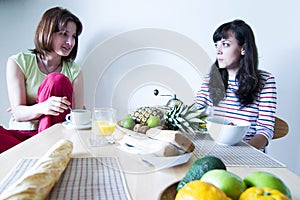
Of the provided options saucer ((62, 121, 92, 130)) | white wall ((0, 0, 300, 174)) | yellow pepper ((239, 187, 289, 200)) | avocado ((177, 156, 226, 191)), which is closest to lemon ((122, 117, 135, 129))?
saucer ((62, 121, 92, 130))

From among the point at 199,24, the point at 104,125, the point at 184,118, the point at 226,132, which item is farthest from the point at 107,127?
the point at 199,24

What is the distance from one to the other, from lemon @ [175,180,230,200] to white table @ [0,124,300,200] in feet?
0.18

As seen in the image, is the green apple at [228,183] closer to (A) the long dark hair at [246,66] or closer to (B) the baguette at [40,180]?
(B) the baguette at [40,180]

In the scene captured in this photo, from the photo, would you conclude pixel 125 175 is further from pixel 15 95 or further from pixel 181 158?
pixel 15 95

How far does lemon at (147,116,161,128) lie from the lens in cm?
74

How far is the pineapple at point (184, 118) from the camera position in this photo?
2.48 ft

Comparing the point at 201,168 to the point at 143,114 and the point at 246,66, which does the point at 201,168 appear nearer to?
the point at 143,114

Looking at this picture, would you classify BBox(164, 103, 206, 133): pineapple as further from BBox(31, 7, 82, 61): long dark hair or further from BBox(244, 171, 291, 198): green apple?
BBox(31, 7, 82, 61): long dark hair

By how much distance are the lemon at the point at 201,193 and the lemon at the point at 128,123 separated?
475mm

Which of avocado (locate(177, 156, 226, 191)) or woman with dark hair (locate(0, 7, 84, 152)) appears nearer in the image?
avocado (locate(177, 156, 226, 191))

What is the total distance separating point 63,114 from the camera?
3.20ft

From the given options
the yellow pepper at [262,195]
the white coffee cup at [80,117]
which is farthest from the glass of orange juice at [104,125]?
the yellow pepper at [262,195]

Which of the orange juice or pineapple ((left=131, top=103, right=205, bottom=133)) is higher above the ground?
pineapple ((left=131, top=103, right=205, bottom=133))

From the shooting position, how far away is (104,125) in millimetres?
768
